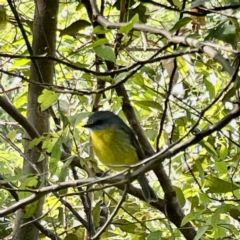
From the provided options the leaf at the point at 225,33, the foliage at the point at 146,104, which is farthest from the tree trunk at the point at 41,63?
the leaf at the point at 225,33

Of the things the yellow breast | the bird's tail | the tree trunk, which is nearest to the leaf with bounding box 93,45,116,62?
A: the tree trunk

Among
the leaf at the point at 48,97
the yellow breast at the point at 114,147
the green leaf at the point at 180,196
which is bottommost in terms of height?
the green leaf at the point at 180,196

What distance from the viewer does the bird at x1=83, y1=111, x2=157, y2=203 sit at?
3.00 meters

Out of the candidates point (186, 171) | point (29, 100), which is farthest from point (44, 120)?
point (186, 171)

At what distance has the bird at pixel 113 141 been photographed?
3.00 meters

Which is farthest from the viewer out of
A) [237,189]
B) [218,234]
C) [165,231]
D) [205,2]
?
[165,231]

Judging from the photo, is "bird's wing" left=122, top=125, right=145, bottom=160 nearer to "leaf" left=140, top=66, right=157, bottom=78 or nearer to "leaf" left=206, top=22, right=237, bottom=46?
"leaf" left=140, top=66, right=157, bottom=78

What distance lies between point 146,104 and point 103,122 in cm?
91

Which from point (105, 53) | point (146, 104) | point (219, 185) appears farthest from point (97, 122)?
point (105, 53)

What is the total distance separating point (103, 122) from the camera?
3.09m

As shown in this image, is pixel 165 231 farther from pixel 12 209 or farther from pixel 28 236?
pixel 12 209

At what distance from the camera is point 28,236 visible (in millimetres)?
2234

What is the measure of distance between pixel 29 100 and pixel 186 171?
0.77 m

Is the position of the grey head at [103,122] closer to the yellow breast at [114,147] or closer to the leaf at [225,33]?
the yellow breast at [114,147]
